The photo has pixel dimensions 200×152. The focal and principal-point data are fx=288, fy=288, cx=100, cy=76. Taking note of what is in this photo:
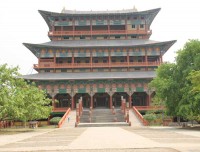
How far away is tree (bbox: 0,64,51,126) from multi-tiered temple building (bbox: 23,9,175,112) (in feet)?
59.0

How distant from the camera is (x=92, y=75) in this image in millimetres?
54031

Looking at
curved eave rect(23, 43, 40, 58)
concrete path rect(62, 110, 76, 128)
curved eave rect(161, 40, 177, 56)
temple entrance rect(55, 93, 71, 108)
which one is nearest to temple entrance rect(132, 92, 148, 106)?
curved eave rect(161, 40, 177, 56)

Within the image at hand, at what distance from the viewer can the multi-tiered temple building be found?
5350cm

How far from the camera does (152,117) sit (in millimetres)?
40312

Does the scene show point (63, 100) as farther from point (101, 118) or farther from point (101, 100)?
point (101, 118)

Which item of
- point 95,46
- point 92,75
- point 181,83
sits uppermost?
point 95,46

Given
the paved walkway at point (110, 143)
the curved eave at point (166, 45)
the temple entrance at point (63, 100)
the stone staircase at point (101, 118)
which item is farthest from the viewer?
the temple entrance at point (63, 100)

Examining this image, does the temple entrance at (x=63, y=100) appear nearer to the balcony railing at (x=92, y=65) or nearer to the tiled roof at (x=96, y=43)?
the balcony railing at (x=92, y=65)

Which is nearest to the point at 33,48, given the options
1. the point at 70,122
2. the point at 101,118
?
the point at 70,122

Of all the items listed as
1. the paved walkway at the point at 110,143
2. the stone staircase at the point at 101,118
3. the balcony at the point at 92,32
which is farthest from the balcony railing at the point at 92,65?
the paved walkway at the point at 110,143

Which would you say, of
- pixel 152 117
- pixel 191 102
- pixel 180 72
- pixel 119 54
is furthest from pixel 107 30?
pixel 191 102

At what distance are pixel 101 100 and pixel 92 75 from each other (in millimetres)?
6675

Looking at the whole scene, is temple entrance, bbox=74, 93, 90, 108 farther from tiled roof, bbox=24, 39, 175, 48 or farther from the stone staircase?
tiled roof, bbox=24, 39, 175, 48

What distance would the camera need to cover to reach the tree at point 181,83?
29.6 metres
